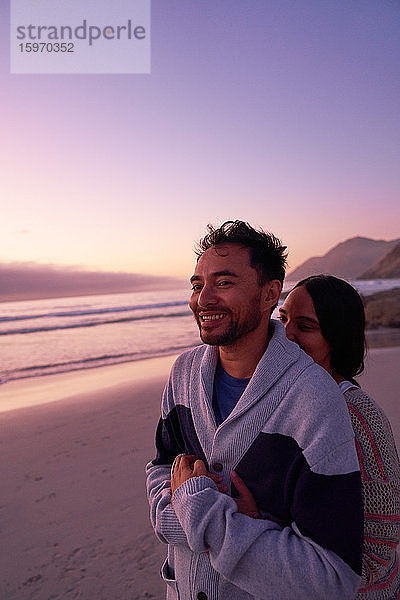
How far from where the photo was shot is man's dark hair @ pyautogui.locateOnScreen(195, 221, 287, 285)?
197 centimetres

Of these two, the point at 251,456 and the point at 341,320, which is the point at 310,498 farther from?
the point at 341,320

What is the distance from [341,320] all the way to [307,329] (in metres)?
0.18

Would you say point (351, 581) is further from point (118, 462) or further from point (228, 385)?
point (118, 462)

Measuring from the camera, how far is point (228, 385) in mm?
1976

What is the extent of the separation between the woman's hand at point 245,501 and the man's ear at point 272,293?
0.81 m

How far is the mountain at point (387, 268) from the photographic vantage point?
87.1 metres

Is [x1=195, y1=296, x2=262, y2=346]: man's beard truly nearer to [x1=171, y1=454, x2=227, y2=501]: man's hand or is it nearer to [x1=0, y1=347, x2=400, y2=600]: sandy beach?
[x1=171, y1=454, x2=227, y2=501]: man's hand

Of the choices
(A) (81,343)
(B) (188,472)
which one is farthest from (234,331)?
(A) (81,343)

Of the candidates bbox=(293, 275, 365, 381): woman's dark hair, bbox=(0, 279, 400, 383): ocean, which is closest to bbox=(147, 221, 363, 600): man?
bbox=(293, 275, 365, 381): woman's dark hair

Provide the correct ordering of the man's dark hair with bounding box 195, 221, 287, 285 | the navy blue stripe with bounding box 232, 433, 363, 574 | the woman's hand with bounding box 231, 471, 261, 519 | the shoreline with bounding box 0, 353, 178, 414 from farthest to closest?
1. the shoreline with bounding box 0, 353, 178, 414
2. the man's dark hair with bounding box 195, 221, 287, 285
3. the woman's hand with bounding box 231, 471, 261, 519
4. the navy blue stripe with bounding box 232, 433, 363, 574

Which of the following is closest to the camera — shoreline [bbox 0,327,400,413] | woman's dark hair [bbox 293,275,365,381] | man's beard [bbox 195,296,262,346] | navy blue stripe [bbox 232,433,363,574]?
navy blue stripe [bbox 232,433,363,574]

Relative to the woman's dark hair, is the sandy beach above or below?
below

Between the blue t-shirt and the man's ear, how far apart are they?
0.39 meters

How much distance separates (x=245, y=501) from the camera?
64.7 inches
